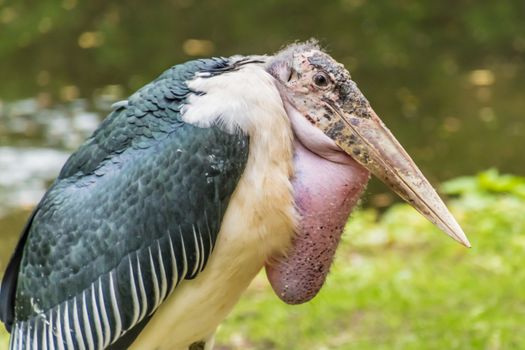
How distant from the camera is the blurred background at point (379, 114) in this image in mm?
4914

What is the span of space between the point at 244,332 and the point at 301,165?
194cm

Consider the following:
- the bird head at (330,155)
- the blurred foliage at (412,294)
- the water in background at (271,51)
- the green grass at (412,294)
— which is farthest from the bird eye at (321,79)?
the water in background at (271,51)

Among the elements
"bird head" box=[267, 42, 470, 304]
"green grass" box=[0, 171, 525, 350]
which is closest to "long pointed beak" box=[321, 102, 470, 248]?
"bird head" box=[267, 42, 470, 304]

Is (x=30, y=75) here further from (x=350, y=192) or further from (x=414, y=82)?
(x=350, y=192)

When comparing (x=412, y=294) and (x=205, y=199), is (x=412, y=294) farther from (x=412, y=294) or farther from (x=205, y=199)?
(x=205, y=199)

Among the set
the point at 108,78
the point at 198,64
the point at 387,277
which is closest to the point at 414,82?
the point at 108,78

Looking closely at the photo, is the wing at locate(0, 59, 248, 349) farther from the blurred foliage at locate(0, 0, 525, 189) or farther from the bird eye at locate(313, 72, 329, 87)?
the blurred foliage at locate(0, 0, 525, 189)

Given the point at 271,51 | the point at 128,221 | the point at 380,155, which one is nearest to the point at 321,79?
the point at 380,155

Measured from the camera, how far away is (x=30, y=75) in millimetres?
9758

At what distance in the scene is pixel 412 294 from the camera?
512 cm

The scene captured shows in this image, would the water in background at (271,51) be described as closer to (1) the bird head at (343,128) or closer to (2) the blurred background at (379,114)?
(2) the blurred background at (379,114)

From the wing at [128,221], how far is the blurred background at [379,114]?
0.61 metres

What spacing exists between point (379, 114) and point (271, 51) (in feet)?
5.07

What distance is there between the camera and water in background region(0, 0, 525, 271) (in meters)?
7.80
